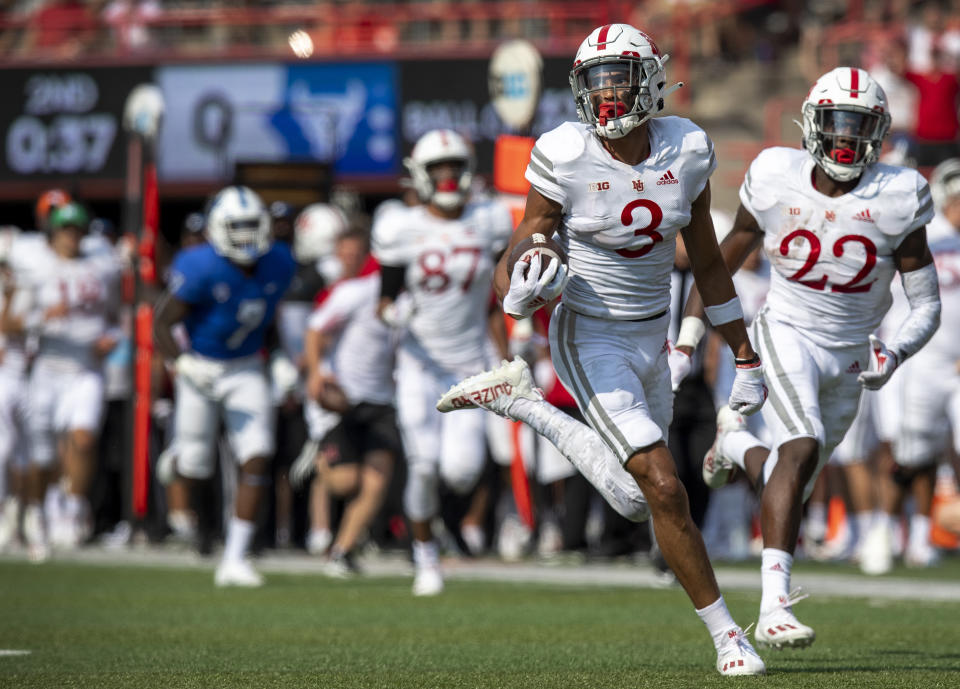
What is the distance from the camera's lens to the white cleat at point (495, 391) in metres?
6.19

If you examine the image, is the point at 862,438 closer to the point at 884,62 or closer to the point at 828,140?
the point at 884,62

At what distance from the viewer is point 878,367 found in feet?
21.6

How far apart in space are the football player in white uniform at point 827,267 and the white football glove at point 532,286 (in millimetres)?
1522

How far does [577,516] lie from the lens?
12.0 meters

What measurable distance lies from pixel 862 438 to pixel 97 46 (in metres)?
11.9

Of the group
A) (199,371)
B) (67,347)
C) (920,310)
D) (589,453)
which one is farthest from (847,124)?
(67,347)

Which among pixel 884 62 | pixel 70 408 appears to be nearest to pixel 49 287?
pixel 70 408

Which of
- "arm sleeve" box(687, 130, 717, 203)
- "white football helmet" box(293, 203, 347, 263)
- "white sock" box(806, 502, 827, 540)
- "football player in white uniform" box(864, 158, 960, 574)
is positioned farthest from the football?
"white football helmet" box(293, 203, 347, 263)

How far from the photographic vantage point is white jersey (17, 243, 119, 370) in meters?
13.5

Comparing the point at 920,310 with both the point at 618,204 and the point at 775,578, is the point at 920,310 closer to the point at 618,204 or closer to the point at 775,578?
the point at 775,578

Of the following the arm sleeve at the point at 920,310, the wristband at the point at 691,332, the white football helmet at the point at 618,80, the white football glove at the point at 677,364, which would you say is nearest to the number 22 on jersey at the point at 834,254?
the arm sleeve at the point at 920,310

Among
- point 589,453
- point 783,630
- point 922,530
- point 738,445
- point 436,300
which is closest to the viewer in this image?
point 783,630

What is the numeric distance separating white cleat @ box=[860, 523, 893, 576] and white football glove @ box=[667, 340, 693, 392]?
15.5ft

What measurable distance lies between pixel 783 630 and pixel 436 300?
14.3 feet
